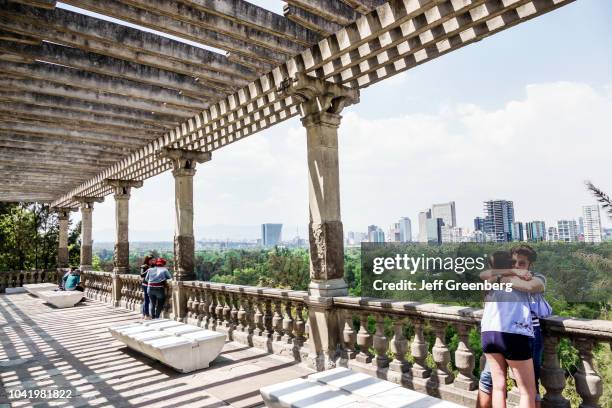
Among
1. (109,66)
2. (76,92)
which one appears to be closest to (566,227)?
(76,92)

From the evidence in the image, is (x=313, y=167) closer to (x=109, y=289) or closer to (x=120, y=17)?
(x=120, y=17)

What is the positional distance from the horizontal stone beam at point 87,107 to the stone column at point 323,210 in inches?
127

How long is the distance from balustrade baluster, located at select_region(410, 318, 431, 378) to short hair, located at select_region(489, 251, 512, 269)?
1.29 metres

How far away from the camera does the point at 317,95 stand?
17.8 feet

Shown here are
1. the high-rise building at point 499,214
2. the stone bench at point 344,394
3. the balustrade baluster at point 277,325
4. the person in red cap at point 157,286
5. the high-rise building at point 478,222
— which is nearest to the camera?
the stone bench at point 344,394

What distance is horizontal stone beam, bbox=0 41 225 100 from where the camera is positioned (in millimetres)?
4848

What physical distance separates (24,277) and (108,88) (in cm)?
1733

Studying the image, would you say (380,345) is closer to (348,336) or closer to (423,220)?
(348,336)

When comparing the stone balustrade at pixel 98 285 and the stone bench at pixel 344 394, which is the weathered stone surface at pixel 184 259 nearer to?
the stone balustrade at pixel 98 285

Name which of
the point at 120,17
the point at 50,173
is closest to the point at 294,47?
the point at 120,17

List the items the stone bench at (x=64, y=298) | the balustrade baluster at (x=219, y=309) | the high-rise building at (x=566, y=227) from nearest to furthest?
the balustrade baluster at (x=219, y=309) < the stone bench at (x=64, y=298) < the high-rise building at (x=566, y=227)

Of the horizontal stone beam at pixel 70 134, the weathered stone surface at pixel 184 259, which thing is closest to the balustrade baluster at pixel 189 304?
the weathered stone surface at pixel 184 259

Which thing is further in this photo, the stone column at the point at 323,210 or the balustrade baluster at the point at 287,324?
the balustrade baluster at the point at 287,324

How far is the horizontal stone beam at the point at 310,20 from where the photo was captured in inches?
167
